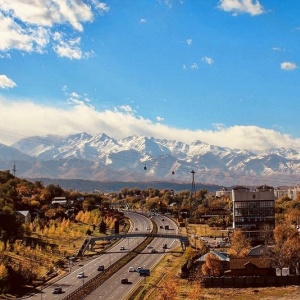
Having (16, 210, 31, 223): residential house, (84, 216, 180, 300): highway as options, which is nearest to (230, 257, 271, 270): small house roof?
(84, 216, 180, 300): highway

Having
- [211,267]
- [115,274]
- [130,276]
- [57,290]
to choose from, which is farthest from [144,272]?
[57,290]

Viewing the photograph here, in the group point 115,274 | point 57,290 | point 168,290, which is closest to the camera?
point 168,290

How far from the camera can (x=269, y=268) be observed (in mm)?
98438

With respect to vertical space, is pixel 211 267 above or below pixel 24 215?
below

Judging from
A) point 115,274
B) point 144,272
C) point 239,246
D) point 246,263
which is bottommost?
point 115,274

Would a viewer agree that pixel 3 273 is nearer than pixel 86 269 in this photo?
Yes

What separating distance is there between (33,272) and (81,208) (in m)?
103

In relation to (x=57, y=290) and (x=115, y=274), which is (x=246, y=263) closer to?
(x=115, y=274)

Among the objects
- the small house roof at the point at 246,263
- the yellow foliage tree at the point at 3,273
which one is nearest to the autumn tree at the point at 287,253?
the small house roof at the point at 246,263

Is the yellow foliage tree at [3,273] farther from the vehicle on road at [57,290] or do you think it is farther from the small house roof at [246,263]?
the small house roof at [246,263]

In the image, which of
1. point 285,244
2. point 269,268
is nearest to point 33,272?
point 269,268

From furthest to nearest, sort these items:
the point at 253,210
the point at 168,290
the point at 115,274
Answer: the point at 253,210
the point at 115,274
the point at 168,290

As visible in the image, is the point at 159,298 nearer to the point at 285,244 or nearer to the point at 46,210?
the point at 285,244

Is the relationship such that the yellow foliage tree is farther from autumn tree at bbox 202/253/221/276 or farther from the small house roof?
the small house roof
